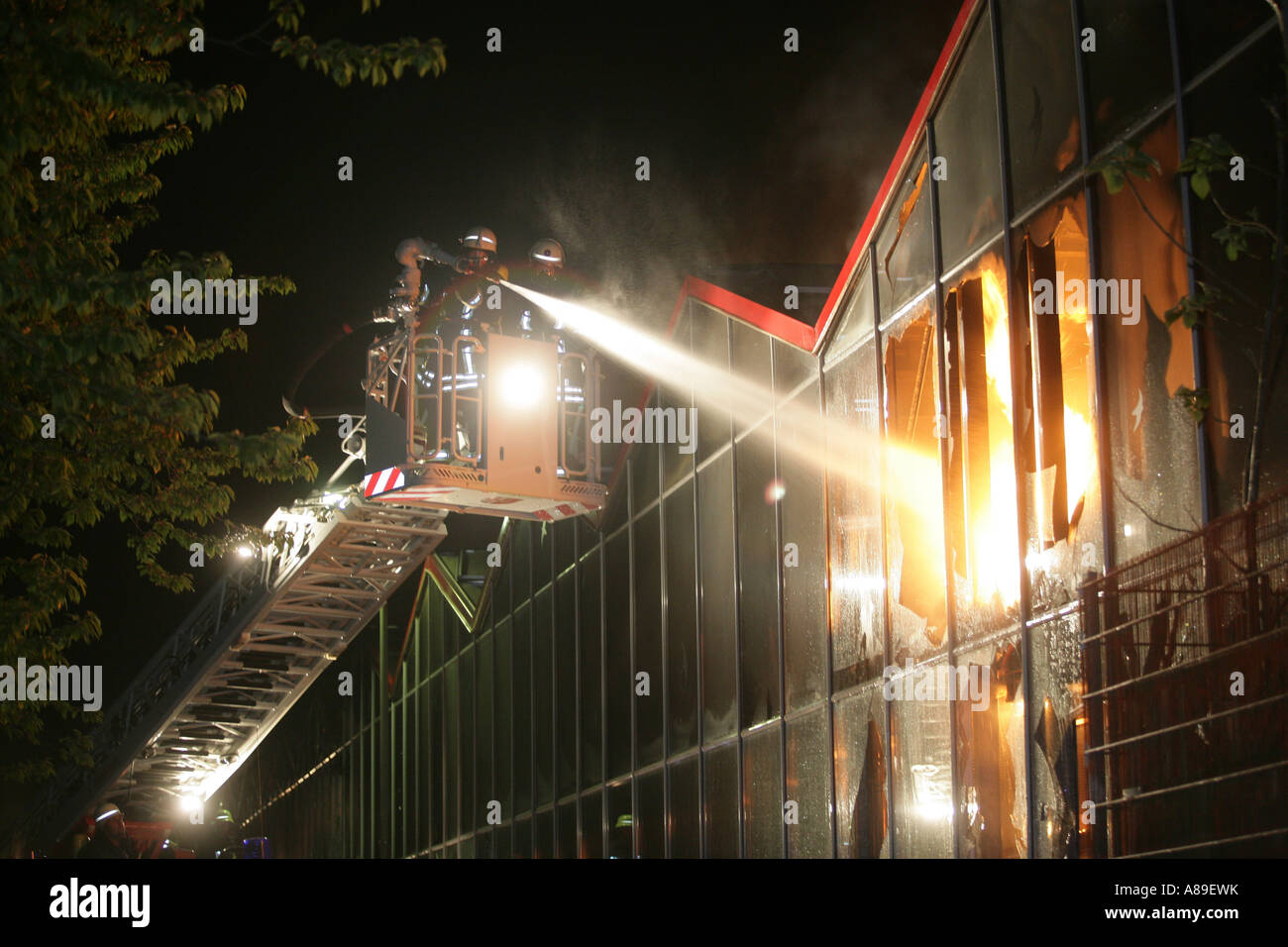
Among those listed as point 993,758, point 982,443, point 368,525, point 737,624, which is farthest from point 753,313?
point 368,525

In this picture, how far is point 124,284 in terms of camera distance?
31.6ft

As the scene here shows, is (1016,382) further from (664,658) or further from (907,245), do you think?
(664,658)

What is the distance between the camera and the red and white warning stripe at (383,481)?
1538 centimetres

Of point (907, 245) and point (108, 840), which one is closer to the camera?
point (907, 245)

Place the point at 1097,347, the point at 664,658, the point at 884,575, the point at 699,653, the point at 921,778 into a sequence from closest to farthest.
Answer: the point at 1097,347, the point at 921,778, the point at 884,575, the point at 699,653, the point at 664,658

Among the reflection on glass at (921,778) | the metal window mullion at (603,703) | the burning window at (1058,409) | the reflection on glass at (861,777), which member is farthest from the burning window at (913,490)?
the metal window mullion at (603,703)

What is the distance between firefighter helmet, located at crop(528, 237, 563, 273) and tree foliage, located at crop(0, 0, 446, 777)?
267 cm

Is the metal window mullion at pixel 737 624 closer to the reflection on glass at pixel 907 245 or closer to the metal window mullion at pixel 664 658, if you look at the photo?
the metal window mullion at pixel 664 658

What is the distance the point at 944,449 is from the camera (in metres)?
9.93

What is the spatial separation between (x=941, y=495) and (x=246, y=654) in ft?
59.5

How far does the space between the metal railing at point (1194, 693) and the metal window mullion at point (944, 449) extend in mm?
1913

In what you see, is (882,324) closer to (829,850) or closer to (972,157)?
(972,157)
